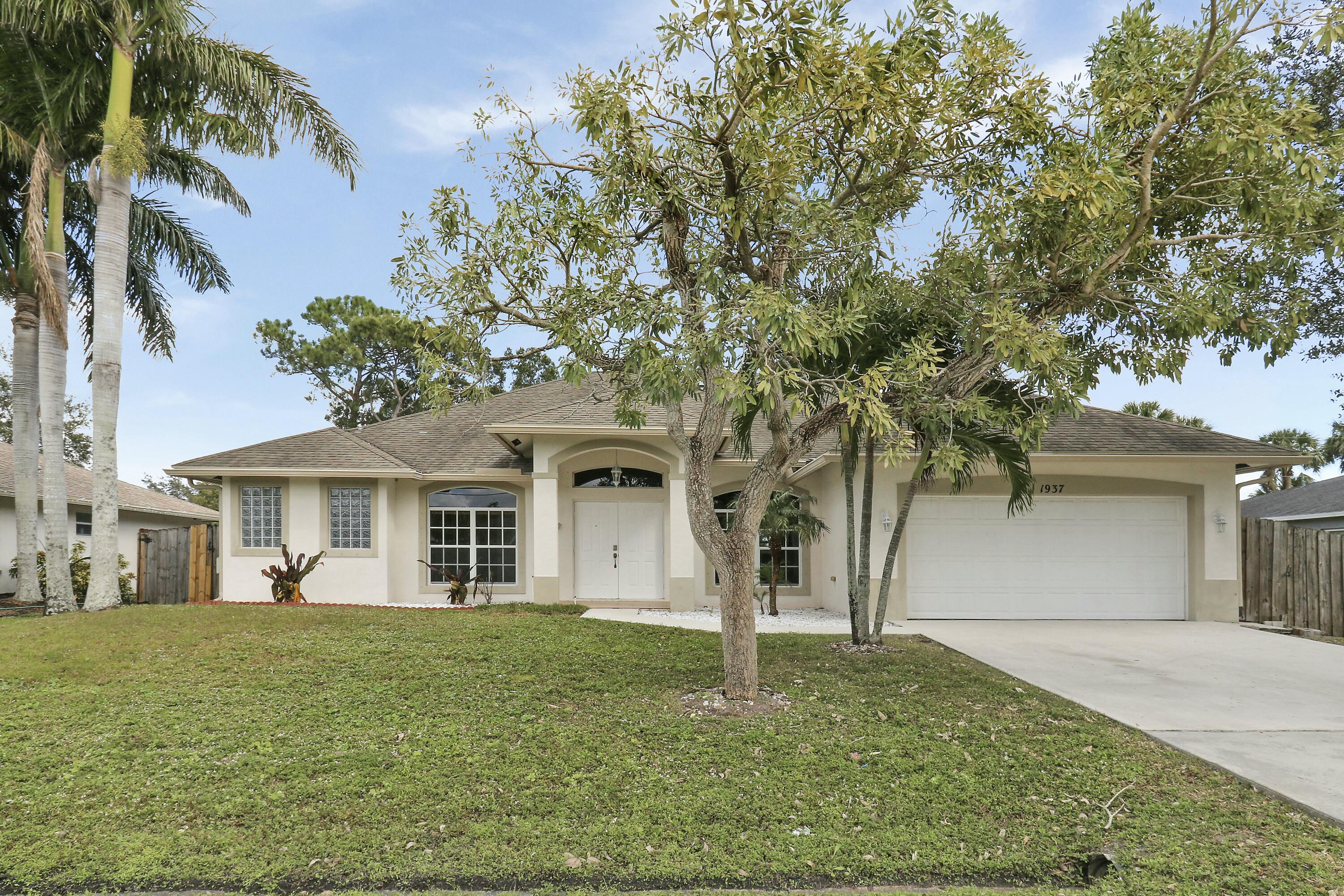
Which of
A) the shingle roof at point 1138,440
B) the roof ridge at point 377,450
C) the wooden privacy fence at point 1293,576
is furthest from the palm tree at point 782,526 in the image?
the wooden privacy fence at point 1293,576

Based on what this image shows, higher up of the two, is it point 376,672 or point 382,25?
point 382,25

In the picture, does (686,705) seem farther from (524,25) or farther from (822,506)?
(822,506)

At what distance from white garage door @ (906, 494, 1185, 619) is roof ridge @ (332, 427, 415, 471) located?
9386 mm

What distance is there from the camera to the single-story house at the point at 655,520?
42.9 feet

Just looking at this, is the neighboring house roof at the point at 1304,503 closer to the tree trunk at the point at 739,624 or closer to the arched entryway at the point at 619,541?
the arched entryway at the point at 619,541

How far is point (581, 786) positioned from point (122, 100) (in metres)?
13.1

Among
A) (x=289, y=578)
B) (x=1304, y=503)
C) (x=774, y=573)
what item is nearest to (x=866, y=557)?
(x=774, y=573)

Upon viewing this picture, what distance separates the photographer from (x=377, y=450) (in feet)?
51.0

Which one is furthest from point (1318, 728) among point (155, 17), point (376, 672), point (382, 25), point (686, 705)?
point (155, 17)

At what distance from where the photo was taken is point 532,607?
13641 millimetres

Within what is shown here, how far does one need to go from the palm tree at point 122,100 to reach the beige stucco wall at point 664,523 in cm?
263

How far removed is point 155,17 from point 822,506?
13.9 metres

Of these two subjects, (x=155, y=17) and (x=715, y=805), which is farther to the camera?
(x=155, y=17)

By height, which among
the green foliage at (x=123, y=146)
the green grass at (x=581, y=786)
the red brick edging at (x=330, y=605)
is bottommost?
the red brick edging at (x=330, y=605)
